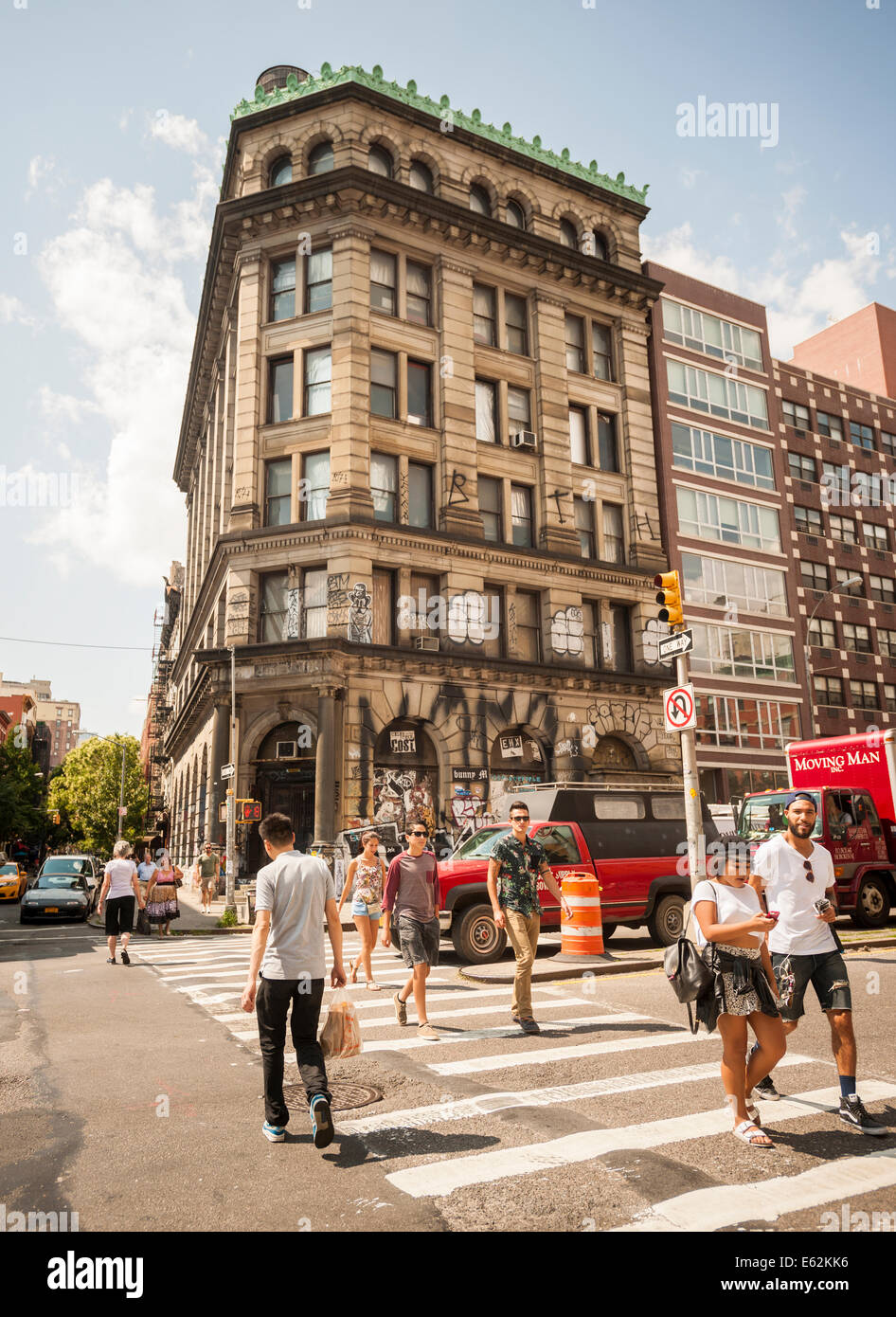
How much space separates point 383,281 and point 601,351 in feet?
33.1

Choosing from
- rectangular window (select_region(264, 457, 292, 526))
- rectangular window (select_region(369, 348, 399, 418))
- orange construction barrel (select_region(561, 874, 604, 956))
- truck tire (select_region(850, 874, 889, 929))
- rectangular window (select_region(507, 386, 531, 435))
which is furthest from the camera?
rectangular window (select_region(507, 386, 531, 435))

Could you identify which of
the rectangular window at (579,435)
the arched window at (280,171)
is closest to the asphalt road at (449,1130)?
the rectangular window at (579,435)

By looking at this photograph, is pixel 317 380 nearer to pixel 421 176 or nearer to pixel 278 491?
pixel 278 491

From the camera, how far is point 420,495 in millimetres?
31188

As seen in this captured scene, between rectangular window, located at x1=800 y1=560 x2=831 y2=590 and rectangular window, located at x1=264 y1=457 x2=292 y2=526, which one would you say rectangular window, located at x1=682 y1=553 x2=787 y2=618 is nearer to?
rectangular window, located at x1=800 y1=560 x2=831 y2=590

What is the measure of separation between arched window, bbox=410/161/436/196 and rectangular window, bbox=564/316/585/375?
23.6ft

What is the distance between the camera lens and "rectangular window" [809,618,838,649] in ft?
141

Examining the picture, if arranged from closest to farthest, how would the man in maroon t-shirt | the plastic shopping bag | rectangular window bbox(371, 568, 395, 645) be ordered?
the plastic shopping bag < the man in maroon t-shirt < rectangular window bbox(371, 568, 395, 645)

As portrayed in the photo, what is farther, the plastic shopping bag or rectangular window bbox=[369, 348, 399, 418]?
rectangular window bbox=[369, 348, 399, 418]

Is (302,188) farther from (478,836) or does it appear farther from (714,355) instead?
(478,836)

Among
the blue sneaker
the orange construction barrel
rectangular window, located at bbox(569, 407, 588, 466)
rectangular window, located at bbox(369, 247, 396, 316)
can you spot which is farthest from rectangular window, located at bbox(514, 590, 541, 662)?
the blue sneaker

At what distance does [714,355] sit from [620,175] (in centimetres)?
880

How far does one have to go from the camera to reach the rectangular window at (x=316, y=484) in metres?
29.5
